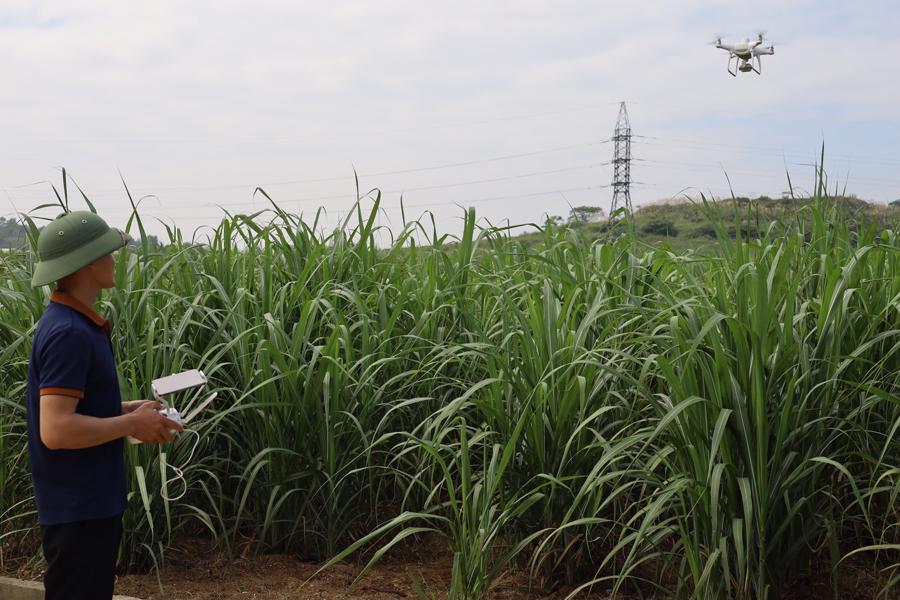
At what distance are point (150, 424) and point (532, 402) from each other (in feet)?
4.90

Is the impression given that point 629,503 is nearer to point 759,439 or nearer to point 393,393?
point 759,439

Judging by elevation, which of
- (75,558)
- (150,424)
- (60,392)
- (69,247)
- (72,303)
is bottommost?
(75,558)

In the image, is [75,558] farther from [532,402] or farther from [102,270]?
[532,402]

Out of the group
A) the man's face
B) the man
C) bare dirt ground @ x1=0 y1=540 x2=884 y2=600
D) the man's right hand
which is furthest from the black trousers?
bare dirt ground @ x1=0 y1=540 x2=884 y2=600

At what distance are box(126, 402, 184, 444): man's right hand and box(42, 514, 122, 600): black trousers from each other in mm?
328

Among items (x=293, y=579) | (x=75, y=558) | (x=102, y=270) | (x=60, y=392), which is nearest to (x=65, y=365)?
(x=60, y=392)

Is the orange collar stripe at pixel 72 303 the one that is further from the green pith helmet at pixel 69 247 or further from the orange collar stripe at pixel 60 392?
the orange collar stripe at pixel 60 392

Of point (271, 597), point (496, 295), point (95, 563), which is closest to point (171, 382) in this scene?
point (95, 563)

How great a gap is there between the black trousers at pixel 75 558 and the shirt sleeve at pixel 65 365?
445 mm

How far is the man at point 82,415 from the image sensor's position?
267 centimetres

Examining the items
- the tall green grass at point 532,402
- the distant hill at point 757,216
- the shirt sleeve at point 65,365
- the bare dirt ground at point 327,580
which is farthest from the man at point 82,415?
the distant hill at point 757,216

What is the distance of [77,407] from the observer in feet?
8.84

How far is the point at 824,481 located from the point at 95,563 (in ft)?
8.51

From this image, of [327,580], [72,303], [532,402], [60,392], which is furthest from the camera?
[327,580]
